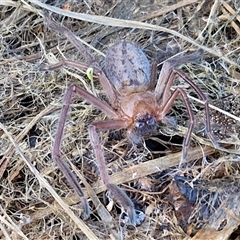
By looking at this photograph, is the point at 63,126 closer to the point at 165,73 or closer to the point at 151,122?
the point at 151,122

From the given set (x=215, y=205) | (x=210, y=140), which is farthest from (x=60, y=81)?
(x=215, y=205)

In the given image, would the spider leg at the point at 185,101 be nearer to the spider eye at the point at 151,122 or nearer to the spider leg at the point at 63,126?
the spider eye at the point at 151,122

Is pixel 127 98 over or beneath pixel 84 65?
beneath

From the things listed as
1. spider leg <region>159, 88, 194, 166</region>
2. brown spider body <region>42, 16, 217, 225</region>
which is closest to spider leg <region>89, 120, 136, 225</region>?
brown spider body <region>42, 16, 217, 225</region>

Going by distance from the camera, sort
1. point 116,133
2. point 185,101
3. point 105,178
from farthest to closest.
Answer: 1. point 116,133
2. point 185,101
3. point 105,178

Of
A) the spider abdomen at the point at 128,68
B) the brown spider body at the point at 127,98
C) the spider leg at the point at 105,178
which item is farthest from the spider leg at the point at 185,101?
the spider leg at the point at 105,178

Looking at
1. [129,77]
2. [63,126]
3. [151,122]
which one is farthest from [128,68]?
[63,126]

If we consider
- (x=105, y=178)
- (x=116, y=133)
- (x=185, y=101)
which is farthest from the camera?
(x=116, y=133)
